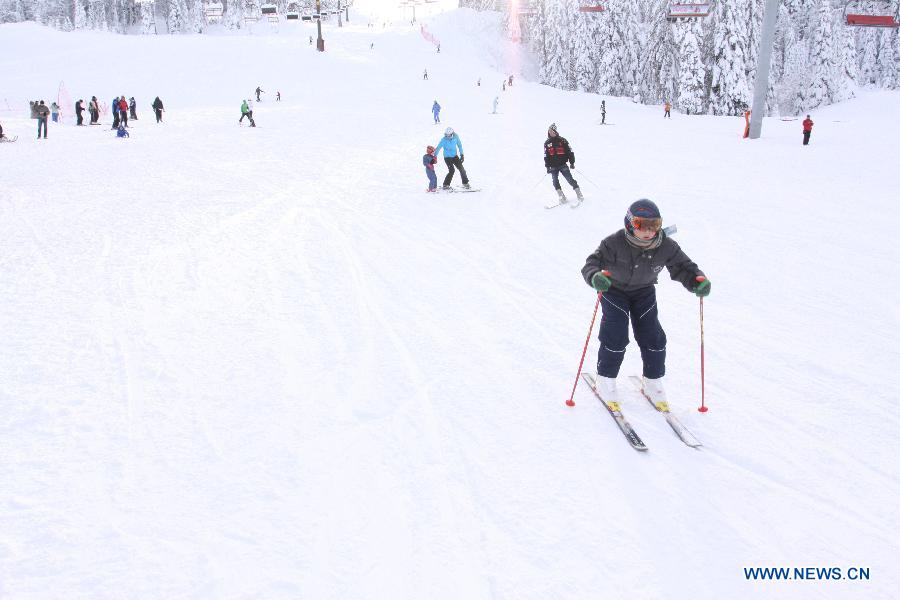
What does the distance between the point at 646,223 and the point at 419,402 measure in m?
2.03

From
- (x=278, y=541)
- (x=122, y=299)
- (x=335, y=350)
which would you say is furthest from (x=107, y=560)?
(x=122, y=299)

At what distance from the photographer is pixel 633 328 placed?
4156mm

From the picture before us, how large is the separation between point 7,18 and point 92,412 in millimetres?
130635

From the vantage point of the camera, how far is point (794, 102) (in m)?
48.9

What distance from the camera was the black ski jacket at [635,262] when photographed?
12.9ft

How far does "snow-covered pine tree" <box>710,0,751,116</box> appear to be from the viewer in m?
36.3

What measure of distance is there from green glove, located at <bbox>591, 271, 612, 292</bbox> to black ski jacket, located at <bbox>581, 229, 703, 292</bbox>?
0.58 ft

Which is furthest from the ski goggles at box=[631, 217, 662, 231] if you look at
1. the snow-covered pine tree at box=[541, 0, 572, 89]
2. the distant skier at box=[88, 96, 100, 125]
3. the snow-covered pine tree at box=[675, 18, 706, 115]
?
the snow-covered pine tree at box=[541, 0, 572, 89]

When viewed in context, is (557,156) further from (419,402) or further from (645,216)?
(419,402)

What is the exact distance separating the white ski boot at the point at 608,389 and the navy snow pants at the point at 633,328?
0.07 m

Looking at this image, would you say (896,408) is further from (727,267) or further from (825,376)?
(727,267)

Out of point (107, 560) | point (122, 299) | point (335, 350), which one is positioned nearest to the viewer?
point (107, 560)

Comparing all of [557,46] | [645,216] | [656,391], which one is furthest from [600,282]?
[557,46]

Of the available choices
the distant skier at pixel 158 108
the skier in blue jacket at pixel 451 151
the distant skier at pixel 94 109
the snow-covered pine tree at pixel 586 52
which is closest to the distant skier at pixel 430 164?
the skier in blue jacket at pixel 451 151
